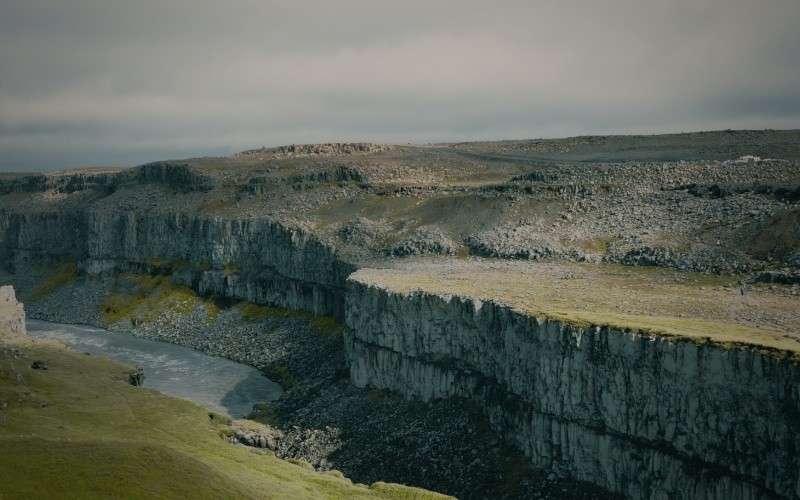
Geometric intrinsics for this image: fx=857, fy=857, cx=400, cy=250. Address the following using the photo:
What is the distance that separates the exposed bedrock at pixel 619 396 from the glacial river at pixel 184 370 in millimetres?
27313

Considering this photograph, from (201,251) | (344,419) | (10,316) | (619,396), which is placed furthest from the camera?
(201,251)

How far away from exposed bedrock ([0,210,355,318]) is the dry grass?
980 inches

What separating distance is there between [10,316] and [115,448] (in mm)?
58630

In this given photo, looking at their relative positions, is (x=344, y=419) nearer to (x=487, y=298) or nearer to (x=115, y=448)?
Result: (x=487, y=298)

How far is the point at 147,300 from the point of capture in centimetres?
15000

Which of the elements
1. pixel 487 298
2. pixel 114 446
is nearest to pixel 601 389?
pixel 487 298

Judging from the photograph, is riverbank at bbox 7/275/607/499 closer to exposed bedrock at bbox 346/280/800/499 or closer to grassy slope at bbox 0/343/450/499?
exposed bedrock at bbox 346/280/800/499

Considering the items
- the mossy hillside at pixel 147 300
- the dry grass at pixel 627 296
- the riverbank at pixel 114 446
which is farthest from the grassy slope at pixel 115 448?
the mossy hillside at pixel 147 300

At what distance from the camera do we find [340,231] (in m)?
130

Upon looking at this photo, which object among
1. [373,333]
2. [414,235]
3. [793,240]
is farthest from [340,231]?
[793,240]

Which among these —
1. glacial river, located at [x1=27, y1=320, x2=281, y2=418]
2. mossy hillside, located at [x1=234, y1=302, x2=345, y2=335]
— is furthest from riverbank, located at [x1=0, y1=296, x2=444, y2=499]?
mossy hillside, located at [x1=234, y1=302, x2=345, y2=335]

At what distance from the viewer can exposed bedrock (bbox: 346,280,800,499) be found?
5116 centimetres

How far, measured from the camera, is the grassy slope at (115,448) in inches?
2217

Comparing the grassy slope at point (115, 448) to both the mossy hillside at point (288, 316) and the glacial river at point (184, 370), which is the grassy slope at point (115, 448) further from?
the mossy hillside at point (288, 316)
